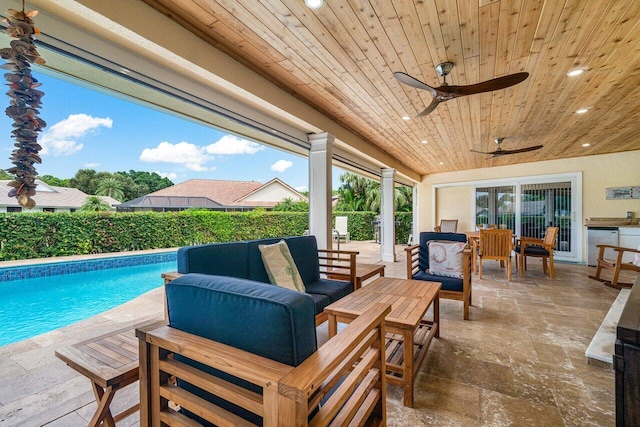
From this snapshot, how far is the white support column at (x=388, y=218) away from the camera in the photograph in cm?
653

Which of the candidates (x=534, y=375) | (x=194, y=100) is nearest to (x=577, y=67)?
(x=534, y=375)

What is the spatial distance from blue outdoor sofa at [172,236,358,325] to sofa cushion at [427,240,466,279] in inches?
39.3

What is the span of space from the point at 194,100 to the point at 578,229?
848 centimetres

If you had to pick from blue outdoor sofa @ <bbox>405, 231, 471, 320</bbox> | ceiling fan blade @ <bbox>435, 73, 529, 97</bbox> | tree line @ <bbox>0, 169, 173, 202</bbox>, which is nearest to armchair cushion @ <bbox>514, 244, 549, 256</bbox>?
blue outdoor sofa @ <bbox>405, 231, 471, 320</bbox>

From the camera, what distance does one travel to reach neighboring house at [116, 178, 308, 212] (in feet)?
35.2

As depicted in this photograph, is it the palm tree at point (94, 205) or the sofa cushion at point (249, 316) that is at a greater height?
the palm tree at point (94, 205)

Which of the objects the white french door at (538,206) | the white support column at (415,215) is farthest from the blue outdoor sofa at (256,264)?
the white support column at (415,215)

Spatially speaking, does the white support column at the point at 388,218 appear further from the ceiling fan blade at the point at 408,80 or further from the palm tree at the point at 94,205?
the palm tree at the point at 94,205

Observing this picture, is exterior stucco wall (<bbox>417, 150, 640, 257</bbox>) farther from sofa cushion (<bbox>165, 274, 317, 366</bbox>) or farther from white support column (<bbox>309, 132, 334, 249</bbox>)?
sofa cushion (<bbox>165, 274, 317, 366</bbox>)

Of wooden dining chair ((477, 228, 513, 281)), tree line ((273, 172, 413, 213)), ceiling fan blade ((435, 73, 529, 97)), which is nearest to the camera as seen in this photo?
ceiling fan blade ((435, 73, 529, 97))

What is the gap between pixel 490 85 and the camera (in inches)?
88.0

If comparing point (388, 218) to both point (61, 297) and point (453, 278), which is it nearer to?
point (453, 278)

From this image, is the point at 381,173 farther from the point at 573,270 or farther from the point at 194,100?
the point at 194,100

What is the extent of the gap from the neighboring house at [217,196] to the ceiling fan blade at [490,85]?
10.0m
